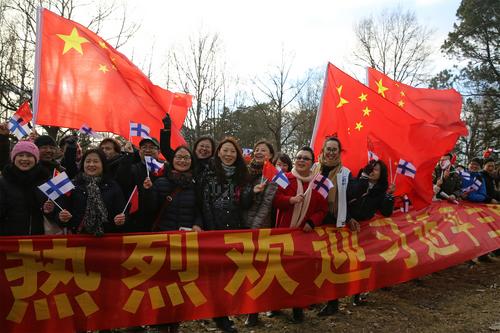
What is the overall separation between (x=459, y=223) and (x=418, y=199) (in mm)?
1523

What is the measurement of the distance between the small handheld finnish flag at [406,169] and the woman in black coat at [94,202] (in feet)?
12.6

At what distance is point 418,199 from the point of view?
6527 millimetres

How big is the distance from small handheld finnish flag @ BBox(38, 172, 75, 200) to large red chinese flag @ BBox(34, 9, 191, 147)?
221cm

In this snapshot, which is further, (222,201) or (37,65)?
(37,65)

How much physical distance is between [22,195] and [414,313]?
194 inches

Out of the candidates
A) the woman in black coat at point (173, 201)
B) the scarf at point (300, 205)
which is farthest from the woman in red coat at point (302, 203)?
the woman in black coat at point (173, 201)

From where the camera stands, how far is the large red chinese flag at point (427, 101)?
6.91 m

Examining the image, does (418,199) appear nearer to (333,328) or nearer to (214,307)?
(333,328)

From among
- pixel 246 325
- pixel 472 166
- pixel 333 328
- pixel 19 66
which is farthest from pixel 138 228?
pixel 19 66

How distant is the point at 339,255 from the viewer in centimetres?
536

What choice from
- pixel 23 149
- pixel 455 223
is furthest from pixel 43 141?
pixel 455 223

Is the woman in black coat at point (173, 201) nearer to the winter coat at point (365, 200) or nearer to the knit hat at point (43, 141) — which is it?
the knit hat at point (43, 141)

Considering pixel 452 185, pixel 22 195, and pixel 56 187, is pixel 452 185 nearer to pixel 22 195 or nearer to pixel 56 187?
pixel 56 187

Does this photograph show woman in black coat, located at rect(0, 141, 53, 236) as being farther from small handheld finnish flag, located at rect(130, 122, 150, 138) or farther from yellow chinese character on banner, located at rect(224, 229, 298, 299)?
yellow chinese character on banner, located at rect(224, 229, 298, 299)
